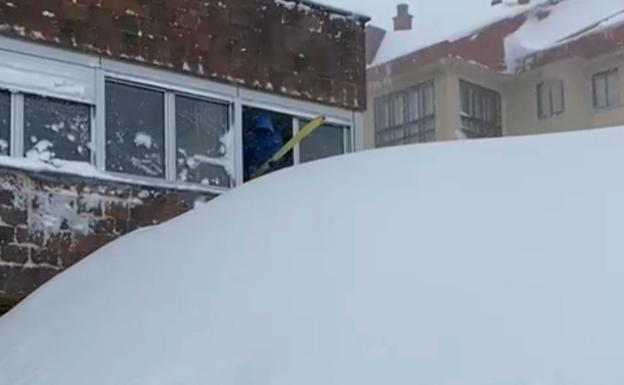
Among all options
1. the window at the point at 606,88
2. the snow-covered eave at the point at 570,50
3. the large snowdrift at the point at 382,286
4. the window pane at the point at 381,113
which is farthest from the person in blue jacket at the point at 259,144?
the window pane at the point at 381,113

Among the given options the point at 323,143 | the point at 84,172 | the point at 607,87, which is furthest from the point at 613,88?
the point at 84,172

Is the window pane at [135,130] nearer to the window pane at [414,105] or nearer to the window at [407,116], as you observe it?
the window at [407,116]

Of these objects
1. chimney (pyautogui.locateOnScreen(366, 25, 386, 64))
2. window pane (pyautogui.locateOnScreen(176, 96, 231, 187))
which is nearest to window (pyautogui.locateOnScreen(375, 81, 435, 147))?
chimney (pyautogui.locateOnScreen(366, 25, 386, 64))

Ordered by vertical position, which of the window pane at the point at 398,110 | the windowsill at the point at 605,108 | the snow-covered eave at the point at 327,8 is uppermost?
the window pane at the point at 398,110

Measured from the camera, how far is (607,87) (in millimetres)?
26062

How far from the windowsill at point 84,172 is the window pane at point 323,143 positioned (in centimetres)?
119

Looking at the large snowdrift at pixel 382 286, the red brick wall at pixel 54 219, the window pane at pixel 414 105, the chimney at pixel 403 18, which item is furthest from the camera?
the chimney at pixel 403 18

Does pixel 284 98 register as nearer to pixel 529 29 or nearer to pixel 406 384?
pixel 406 384

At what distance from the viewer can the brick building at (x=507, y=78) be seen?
2650 centimetres

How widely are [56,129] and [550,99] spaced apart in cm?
2142

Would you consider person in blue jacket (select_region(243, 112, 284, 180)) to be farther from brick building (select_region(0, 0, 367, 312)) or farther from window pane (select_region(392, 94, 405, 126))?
window pane (select_region(392, 94, 405, 126))

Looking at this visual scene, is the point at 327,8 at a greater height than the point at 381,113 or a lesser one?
lesser

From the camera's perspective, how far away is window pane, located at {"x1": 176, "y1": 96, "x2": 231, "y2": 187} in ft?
26.5

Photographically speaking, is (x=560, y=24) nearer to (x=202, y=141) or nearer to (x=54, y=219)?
(x=202, y=141)
